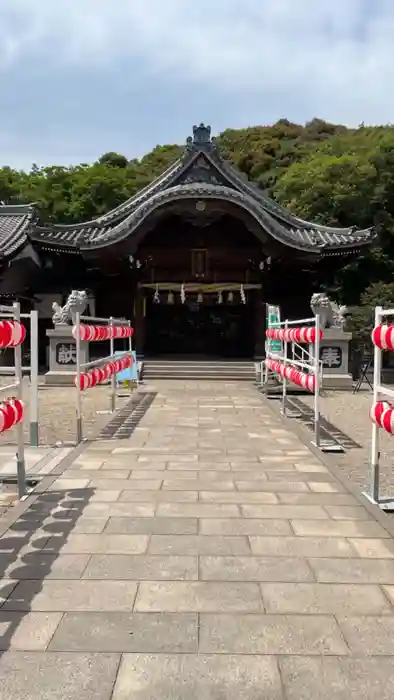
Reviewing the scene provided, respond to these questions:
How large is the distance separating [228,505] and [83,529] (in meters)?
1.40

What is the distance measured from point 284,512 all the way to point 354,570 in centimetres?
131

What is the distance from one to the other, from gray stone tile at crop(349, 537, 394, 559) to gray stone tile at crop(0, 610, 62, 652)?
7.44 ft

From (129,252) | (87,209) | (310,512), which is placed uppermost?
(87,209)

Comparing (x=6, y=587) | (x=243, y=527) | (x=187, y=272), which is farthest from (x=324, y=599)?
(x=187, y=272)

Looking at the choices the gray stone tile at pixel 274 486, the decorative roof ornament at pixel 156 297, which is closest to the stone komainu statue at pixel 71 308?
the decorative roof ornament at pixel 156 297

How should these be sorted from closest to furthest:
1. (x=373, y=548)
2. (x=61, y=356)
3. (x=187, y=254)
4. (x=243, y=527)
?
(x=373, y=548) < (x=243, y=527) < (x=61, y=356) < (x=187, y=254)

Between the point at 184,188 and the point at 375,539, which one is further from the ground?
the point at 184,188

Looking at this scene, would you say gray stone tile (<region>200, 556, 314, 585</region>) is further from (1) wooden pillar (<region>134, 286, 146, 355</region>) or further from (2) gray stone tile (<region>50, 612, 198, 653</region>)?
(1) wooden pillar (<region>134, 286, 146, 355</region>)

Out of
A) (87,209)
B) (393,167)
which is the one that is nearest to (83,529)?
(393,167)

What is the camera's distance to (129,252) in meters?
19.9

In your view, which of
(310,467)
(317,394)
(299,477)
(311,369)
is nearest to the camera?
(299,477)

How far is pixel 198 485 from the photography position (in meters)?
6.22

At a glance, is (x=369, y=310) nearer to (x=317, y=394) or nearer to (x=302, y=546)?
(x=317, y=394)

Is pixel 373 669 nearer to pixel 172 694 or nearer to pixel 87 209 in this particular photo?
pixel 172 694
